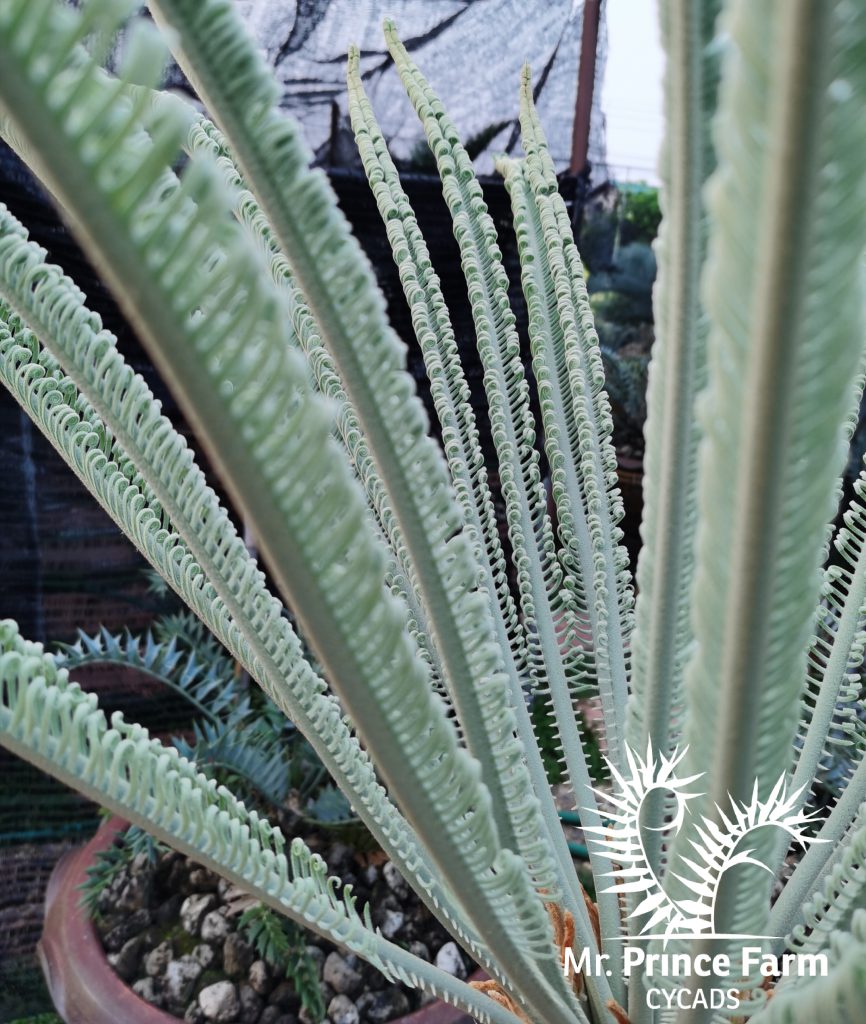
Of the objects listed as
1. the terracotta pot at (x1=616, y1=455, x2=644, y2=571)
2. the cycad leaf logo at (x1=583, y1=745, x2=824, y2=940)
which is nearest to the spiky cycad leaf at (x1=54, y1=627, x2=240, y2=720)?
the cycad leaf logo at (x1=583, y1=745, x2=824, y2=940)

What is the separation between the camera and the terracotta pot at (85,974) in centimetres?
58

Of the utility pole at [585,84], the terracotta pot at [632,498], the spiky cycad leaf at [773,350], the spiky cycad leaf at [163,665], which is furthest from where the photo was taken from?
the terracotta pot at [632,498]

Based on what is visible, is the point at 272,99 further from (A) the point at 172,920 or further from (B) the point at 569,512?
(A) the point at 172,920

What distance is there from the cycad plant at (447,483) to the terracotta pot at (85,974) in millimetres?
276

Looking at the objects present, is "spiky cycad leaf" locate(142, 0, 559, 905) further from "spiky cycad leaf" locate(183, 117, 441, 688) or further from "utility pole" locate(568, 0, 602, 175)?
"utility pole" locate(568, 0, 602, 175)

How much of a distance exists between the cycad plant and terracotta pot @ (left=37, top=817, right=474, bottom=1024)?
276 mm

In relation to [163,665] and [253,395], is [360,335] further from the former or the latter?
[163,665]

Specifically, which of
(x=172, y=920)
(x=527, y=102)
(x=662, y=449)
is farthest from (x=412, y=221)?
(x=172, y=920)

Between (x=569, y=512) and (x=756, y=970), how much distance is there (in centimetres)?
34

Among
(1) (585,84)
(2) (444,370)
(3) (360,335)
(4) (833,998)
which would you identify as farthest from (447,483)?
(1) (585,84)

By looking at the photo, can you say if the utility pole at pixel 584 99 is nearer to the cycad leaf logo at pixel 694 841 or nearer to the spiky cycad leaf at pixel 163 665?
the spiky cycad leaf at pixel 163 665

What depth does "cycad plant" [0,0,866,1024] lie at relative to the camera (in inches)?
6.1

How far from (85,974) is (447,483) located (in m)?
0.59

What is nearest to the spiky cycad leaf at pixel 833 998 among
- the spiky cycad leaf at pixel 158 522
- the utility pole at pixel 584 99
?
the spiky cycad leaf at pixel 158 522
